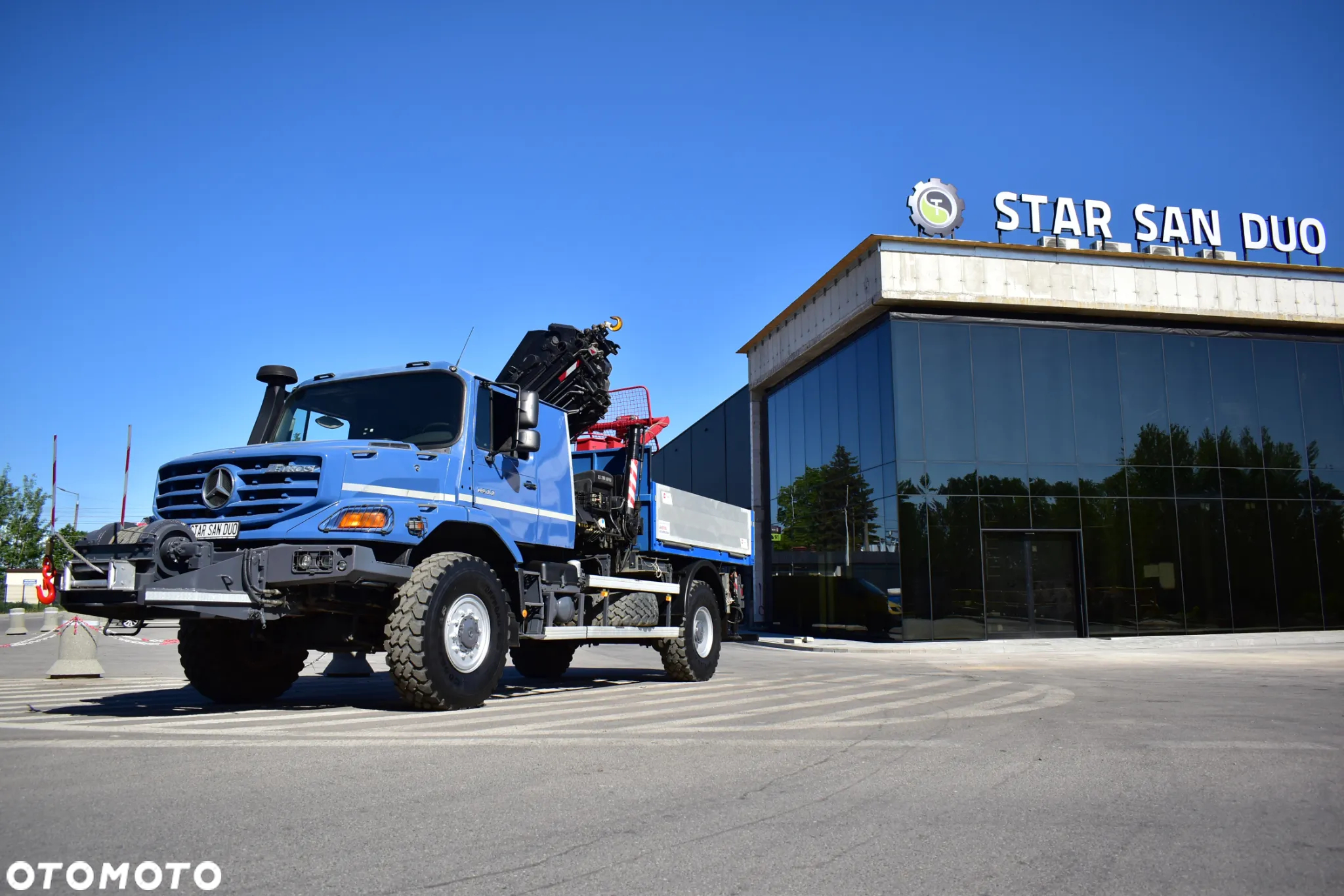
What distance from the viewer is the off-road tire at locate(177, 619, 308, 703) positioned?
8578 millimetres

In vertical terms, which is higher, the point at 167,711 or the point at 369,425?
the point at 369,425

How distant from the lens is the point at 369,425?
8.97 metres

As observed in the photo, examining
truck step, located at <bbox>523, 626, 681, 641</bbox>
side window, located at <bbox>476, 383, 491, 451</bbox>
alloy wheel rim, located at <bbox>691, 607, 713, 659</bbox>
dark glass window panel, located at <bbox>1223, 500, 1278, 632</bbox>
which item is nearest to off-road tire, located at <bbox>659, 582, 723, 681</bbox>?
alloy wheel rim, located at <bbox>691, 607, 713, 659</bbox>

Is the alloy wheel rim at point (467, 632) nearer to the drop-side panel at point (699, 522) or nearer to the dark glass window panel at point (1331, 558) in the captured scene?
the drop-side panel at point (699, 522)

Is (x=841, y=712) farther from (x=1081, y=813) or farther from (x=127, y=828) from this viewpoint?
(x=127, y=828)

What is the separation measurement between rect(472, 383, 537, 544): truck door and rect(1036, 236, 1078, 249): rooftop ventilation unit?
20.1 m

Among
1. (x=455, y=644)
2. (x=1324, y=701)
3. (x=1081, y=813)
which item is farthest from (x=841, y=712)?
(x=1324, y=701)

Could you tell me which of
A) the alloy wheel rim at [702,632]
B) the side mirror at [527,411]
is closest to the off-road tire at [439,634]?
the side mirror at [527,411]

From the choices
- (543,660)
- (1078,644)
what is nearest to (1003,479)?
(1078,644)

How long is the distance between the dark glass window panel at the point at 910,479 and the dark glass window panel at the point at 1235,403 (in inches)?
346

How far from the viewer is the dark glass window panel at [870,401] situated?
25438mm

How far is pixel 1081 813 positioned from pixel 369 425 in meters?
6.78

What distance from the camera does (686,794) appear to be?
16.1ft

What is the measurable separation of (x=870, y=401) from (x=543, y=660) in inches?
616
